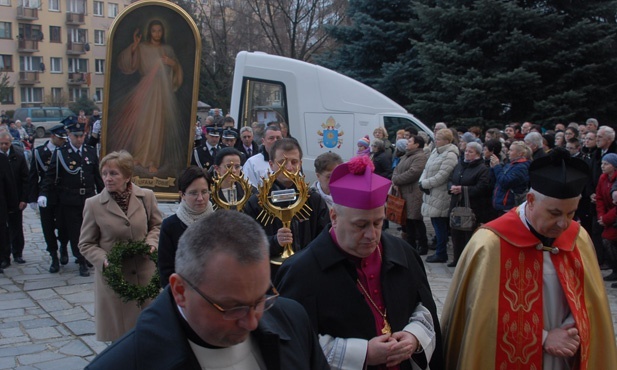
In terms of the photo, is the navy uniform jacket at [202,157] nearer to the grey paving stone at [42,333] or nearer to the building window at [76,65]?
the grey paving stone at [42,333]

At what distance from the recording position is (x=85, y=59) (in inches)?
2746

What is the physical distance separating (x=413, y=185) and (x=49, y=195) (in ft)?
18.2

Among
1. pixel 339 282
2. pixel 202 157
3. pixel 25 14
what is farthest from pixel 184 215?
pixel 25 14

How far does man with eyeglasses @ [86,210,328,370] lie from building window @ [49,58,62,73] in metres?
70.9

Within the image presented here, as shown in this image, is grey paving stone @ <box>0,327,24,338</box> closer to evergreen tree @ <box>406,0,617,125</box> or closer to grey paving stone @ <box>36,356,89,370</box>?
grey paving stone @ <box>36,356,89,370</box>

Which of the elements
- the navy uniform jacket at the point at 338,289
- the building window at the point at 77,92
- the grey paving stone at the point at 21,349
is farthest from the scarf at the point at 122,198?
the building window at the point at 77,92

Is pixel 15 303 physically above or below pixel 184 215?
below

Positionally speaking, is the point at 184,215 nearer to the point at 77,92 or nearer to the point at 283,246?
the point at 283,246

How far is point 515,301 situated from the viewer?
3791 mm

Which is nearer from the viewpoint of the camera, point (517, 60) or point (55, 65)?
point (517, 60)

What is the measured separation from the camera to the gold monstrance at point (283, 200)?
16.3 ft

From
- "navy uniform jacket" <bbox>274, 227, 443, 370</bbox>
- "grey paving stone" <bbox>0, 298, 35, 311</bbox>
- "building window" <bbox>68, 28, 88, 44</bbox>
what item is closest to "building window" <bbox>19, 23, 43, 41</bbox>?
"building window" <bbox>68, 28, 88, 44</bbox>

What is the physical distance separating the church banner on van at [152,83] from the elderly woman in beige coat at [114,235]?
17.0ft

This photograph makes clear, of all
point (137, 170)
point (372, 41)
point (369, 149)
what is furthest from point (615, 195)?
point (372, 41)
